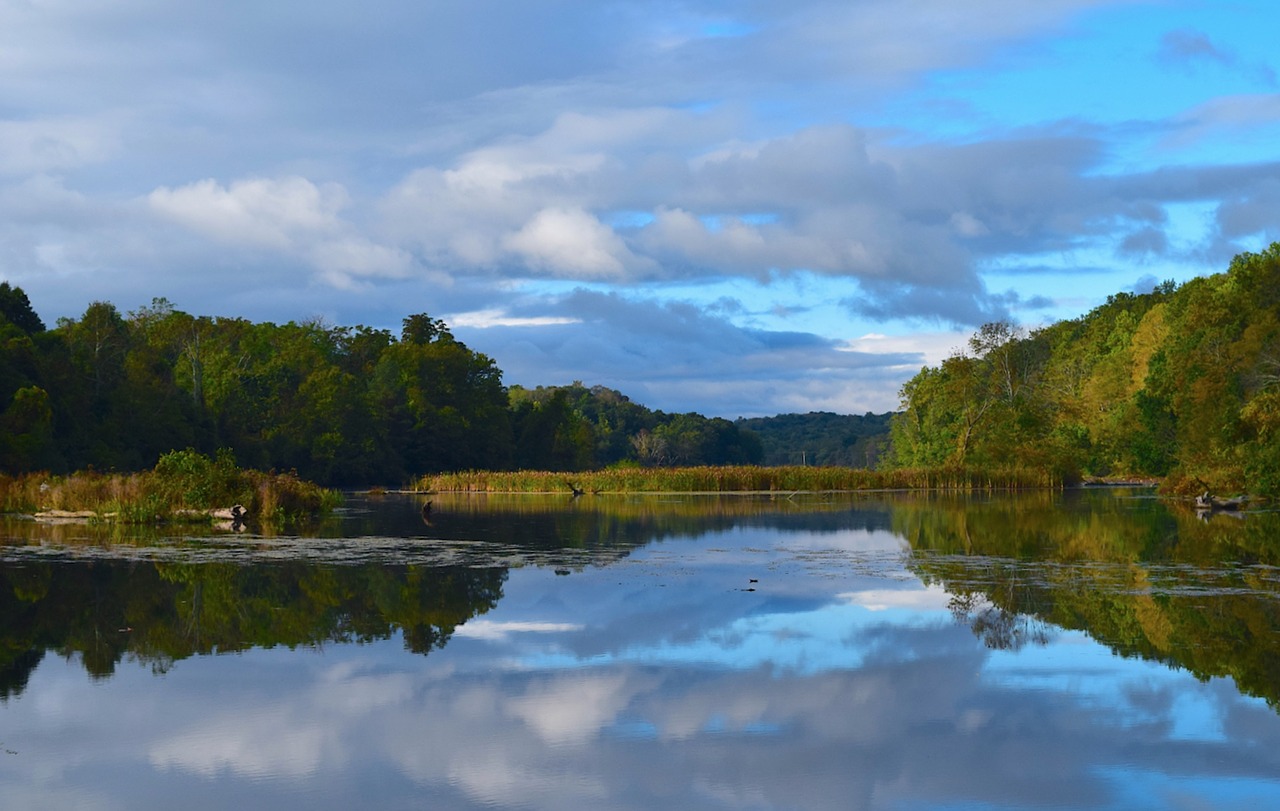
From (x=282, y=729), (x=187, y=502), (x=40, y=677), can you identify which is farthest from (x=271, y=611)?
(x=187, y=502)

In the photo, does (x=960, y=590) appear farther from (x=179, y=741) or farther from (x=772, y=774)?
(x=179, y=741)

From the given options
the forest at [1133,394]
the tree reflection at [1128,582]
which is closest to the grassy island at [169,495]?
the tree reflection at [1128,582]

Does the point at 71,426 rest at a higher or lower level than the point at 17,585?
higher

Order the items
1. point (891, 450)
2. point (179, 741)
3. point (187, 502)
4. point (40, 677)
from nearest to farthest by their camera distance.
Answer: point (179, 741) → point (40, 677) → point (187, 502) → point (891, 450)

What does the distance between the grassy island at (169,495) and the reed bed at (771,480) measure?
25.9 meters

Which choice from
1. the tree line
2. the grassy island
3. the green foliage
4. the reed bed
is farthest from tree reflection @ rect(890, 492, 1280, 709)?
the green foliage

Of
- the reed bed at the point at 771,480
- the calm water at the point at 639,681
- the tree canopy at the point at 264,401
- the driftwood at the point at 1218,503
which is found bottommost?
the calm water at the point at 639,681

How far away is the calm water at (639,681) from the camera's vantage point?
8.19 m

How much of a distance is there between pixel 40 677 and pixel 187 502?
24.6 metres

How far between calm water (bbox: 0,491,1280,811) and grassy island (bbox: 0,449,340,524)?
10788 mm

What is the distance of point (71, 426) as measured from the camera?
56.0 m

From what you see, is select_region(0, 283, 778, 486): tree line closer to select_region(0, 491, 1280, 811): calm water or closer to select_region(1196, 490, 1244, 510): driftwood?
select_region(0, 491, 1280, 811): calm water

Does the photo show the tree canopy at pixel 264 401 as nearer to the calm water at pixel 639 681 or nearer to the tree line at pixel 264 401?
the tree line at pixel 264 401

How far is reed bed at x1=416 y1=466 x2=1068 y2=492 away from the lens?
6125 cm
